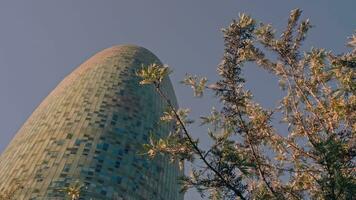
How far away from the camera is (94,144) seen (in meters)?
56.9

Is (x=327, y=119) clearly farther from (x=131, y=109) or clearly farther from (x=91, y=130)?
(x=131, y=109)

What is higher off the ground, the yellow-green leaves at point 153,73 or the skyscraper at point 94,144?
the skyscraper at point 94,144

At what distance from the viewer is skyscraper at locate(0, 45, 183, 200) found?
5191 cm

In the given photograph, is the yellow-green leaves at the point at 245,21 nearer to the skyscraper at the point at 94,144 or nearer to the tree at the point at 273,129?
the tree at the point at 273,129

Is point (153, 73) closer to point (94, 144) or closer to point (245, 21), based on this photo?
point (245, 21)

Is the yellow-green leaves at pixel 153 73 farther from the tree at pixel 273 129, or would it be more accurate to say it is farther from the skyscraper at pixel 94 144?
the skyscraper at pixel 94 144

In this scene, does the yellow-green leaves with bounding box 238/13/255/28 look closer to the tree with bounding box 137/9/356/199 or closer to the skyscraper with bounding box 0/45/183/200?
the tree with bounding box 137/9/356/199

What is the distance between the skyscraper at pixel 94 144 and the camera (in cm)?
5191

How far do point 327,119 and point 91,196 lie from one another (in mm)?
38820

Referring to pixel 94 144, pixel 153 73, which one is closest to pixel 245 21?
pixel 153 73

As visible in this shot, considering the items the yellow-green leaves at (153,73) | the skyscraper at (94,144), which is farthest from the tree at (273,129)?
the skyscraper at (94,144)

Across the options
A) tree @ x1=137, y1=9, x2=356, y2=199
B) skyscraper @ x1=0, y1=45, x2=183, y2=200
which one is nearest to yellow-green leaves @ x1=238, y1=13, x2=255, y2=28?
tree @ x1=137, y1=9, x2=356, y2=199

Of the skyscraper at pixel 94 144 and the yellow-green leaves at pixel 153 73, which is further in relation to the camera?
the skyscraper at pixel 94 144

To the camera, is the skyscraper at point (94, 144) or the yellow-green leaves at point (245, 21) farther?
the skyscraper at point (94, 144)
